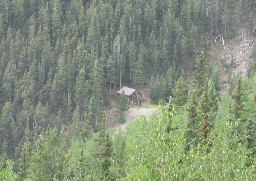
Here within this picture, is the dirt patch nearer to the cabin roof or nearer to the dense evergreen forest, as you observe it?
the dense evergreen forest

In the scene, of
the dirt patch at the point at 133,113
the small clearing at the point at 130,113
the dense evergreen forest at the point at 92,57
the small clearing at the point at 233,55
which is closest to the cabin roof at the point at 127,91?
the small clearing at the point at 130,113

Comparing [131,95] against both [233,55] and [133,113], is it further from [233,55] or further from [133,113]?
[233,55]

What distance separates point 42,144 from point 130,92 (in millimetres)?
56291

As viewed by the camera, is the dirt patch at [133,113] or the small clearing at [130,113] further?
the dirt patch at [133,113]

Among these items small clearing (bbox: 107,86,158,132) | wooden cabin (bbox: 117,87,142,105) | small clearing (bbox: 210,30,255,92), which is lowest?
small clearing (bbox: 107,86,158,132)

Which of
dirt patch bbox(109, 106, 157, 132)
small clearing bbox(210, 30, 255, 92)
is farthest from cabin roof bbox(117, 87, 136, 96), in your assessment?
small clearing bbox(210, 30, 255, 92)

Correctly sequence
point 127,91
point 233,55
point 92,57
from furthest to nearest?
point 233,55 < point 92,57 < point 127,91

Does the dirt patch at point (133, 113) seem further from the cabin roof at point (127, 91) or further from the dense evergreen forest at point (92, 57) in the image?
the cabin roof at point (127, 91)

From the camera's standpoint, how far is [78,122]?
362 feet

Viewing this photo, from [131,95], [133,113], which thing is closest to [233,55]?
[131,95]

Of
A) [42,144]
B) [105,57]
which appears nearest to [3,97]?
[105,57]

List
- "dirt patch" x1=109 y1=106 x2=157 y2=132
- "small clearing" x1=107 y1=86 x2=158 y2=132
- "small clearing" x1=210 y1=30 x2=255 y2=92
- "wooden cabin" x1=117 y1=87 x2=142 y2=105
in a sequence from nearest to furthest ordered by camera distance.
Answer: "small clearing" x1=107 y1=86 x2=158 y2=132 → "dirt patch" x1=109 y1=106 x2=157 y2=132 → "wooden cabin" x1=117 y1=87 x2=142 y2=105 → "small clearing" x1=210 y1=30 x2=255 y2=92

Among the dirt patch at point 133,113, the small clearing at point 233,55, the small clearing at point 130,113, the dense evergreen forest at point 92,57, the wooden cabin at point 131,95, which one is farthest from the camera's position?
the small clearing at point 233,55

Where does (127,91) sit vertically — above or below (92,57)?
below
